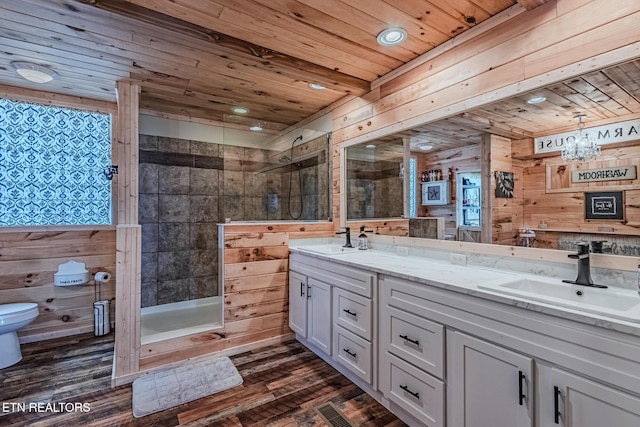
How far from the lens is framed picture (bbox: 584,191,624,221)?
1.41 metres

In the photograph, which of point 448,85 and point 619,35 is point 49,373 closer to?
point 448,85

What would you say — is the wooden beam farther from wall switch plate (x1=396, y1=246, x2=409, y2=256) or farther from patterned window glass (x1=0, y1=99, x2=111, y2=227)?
patterned window glass (x1=0, y1=99, x2=111, y2=227)

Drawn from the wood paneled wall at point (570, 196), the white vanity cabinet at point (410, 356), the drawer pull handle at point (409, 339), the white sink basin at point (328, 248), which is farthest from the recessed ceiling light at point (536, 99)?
the white sink basin at point (328, 248)

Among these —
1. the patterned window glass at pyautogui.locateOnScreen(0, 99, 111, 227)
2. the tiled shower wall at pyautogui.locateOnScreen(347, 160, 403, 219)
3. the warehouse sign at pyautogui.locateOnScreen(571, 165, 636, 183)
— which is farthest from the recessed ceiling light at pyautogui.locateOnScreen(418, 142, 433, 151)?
the patterned window glass at pyautogui.locateOnScreen(0, 99, 111, 227)

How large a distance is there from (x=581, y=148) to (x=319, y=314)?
1980mm

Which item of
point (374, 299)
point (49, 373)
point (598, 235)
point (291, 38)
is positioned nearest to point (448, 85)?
point (291, 38)

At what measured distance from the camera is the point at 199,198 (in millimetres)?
3758

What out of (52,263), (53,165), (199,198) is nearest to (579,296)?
(199,198)

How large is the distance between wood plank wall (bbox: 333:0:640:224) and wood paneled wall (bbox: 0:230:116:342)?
3087mm

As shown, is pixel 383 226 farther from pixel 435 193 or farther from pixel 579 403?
pixel 579 403

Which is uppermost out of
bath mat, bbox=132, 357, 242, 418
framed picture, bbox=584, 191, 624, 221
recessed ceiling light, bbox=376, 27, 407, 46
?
recessed ceiling light, bbox=376, 27, 407, 46

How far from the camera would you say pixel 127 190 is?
7.82 feet

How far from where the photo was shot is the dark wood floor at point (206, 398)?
6.02 ft

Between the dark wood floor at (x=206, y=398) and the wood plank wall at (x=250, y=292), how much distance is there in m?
0.24
